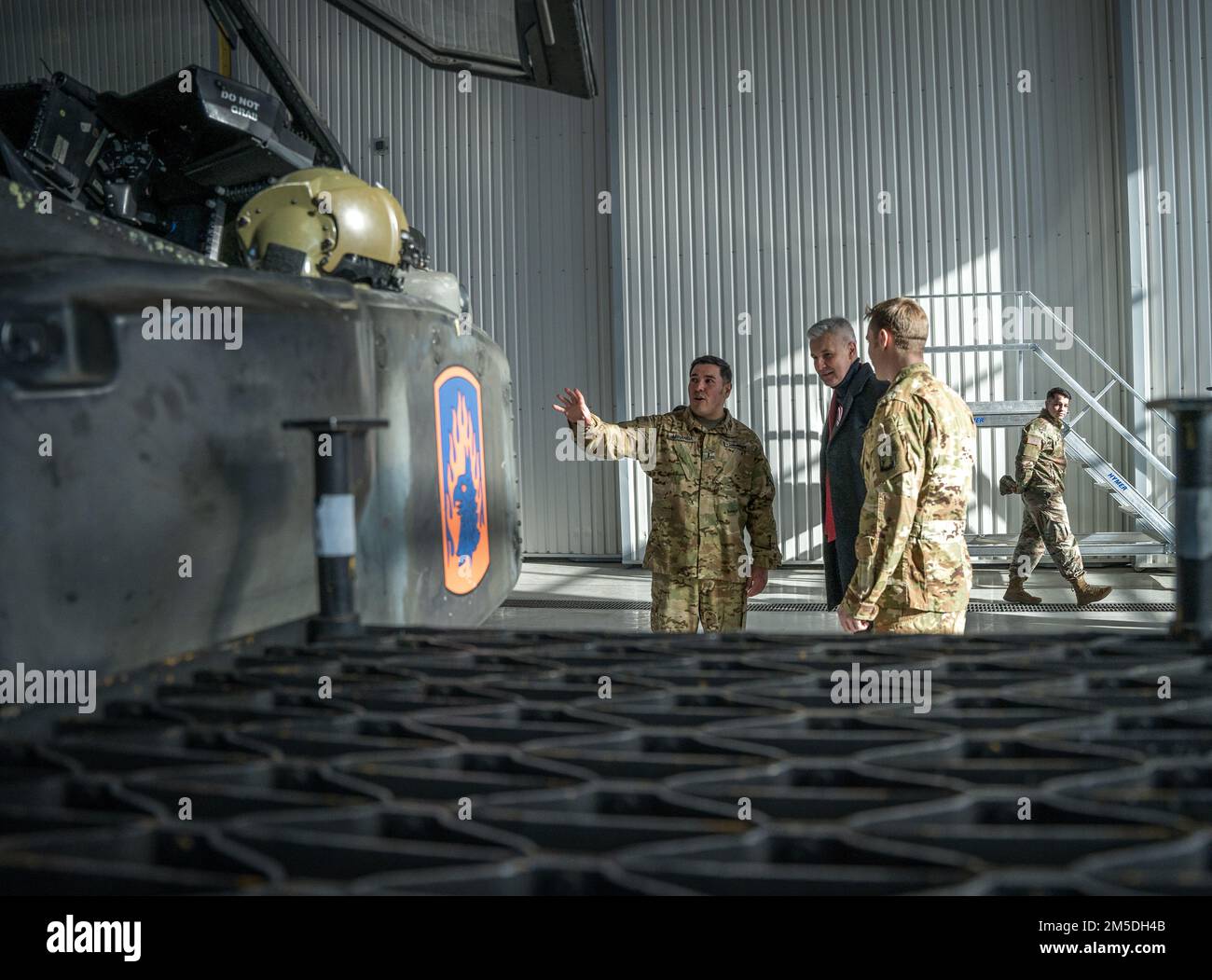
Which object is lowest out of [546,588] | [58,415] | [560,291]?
[546,588]

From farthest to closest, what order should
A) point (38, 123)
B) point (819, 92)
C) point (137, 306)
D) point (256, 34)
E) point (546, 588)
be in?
point (819, 92) → point (546, 588) → point (38, 123) → point (256, 34) → point (137, 306)

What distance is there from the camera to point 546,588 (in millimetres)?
9273

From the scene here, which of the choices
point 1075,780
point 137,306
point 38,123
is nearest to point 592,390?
point 38,123

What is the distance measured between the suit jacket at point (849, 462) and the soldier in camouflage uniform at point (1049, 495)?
427 cm

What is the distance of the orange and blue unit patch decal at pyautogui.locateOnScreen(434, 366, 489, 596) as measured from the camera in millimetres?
2551

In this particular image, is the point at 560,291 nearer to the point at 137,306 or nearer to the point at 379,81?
the point at 379,81

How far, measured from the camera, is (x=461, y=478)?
2.66 metres

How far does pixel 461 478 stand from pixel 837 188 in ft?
27.2

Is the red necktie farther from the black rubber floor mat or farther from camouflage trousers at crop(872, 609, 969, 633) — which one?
the black rubber floor mat

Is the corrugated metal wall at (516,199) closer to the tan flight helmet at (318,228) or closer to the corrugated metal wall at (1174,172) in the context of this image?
the corrugated metal wall at (1174,172)

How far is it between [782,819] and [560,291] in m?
10.2

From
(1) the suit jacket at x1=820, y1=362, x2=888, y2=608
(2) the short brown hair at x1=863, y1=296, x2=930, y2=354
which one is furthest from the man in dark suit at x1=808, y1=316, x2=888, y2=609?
(2) the short brown hair at x1=863, y1=296, x2=930, y2=354

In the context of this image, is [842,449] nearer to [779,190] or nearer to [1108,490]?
[1108,490]

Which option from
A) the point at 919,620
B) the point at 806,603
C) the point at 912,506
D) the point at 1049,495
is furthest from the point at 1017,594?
the point at 912,506
